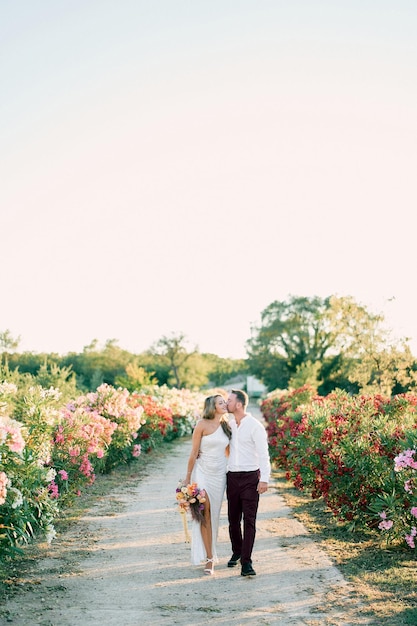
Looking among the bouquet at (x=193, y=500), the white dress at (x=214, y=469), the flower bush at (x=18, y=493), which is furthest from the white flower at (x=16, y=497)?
the white dress at (x=214, y=469)

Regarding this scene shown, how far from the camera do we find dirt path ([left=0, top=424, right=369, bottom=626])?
17.9 feet

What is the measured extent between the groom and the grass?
1123mm

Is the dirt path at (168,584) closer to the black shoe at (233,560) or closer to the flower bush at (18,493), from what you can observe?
the black shoe at (233,560)

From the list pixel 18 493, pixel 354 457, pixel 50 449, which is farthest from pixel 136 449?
pixel 18 493

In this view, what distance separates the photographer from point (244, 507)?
6914mm

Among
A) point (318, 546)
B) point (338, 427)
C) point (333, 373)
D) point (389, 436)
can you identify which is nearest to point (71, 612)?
point (318, 546)

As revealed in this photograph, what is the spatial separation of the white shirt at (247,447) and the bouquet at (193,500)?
1.33 feet

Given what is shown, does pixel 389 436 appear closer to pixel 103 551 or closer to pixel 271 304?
pixel 103 551

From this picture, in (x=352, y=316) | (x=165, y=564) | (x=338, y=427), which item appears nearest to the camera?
(x=165, y=564)

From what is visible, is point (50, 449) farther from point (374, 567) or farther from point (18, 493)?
point (374, 567)

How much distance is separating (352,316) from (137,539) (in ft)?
63.6

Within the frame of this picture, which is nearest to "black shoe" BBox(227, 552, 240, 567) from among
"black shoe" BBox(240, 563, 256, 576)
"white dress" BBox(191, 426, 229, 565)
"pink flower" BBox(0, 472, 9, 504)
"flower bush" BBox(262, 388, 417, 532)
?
"white dress" BBox(191, 426, 229, 565)

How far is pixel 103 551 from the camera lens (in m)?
7.82

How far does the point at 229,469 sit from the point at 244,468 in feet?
0.63
